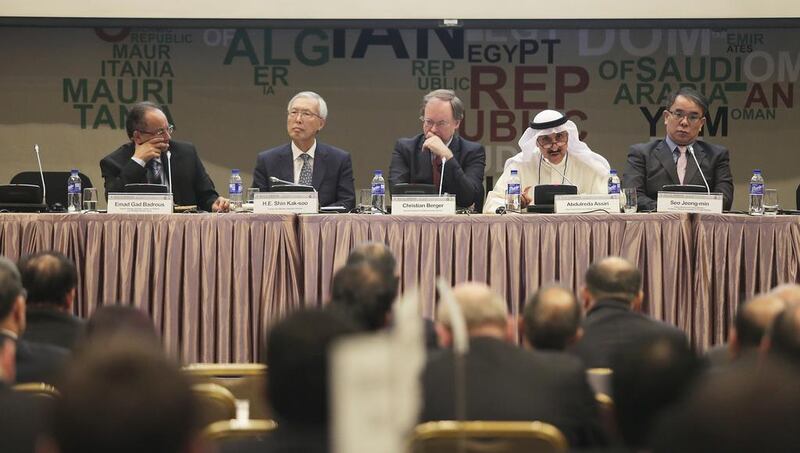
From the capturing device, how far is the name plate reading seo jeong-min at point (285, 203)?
5520 millimetres

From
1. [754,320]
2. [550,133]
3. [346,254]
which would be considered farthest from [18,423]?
[550,133]

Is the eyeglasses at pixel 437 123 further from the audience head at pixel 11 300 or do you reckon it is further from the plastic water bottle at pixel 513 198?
the audience head at pixel 11 300

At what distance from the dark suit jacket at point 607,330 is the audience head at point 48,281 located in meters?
1.78

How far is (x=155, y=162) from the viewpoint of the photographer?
6461 millimetres

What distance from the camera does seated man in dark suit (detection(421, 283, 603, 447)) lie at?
2.65 meters

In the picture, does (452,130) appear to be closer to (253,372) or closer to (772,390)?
(253,372)

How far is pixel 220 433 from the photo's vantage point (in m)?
2.37

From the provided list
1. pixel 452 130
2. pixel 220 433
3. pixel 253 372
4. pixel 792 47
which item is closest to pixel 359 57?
pixel 452 130

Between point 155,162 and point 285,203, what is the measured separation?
4.28 ft

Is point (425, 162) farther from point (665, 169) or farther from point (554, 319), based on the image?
point (554, 319)

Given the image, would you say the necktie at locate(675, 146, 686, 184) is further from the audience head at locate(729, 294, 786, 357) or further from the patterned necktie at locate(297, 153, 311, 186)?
the audience head at locate(729, 294, 786, 357)

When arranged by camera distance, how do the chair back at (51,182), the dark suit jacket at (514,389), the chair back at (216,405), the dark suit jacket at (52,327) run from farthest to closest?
1. the chair back at (51,182)
2. the dark suit jacket at (52,327)
3. the chair back at (216,405)
4. the dark suit jacket at (514,389)

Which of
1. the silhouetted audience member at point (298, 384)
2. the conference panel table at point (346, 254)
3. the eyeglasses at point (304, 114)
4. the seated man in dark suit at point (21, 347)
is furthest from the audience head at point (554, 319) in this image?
the eyeglasses at point (304, 114)

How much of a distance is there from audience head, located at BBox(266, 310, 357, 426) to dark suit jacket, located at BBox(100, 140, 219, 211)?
14.0 feet
